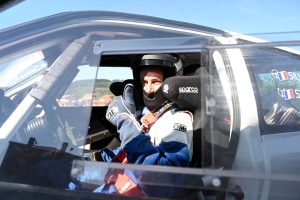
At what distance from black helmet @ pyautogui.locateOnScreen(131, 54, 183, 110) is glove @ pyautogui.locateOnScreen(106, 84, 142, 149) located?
89mm

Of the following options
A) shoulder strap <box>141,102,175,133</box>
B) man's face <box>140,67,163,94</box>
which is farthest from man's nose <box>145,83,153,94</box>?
shoulder strap <box>141,102,175,133</box>

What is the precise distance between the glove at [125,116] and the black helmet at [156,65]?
9 cm

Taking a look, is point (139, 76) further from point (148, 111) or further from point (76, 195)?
point (76, 195)

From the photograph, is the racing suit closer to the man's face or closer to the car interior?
the car interior

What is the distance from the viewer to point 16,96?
5.23ft

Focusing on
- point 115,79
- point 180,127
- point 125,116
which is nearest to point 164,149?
point 180,127

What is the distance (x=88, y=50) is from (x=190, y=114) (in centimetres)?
67

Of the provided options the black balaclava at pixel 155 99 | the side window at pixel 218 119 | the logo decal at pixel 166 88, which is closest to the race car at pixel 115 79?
the side window at pixel 218 119

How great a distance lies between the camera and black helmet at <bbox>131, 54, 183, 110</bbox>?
1937 millimetres

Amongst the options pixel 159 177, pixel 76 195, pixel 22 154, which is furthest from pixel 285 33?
pixel 22 154

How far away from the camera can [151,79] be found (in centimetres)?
210

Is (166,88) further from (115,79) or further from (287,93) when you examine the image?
(287,93)

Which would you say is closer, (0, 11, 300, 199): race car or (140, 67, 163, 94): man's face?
(0, 11, 300, 199): race car

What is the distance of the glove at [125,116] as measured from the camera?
1749 mm
